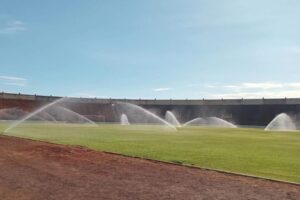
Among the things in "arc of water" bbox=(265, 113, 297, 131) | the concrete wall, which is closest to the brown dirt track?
"arc of water" bbox=(265, 113, 297, 131)

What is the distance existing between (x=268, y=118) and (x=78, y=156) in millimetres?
61607

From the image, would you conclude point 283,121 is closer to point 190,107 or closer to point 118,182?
point 190,107

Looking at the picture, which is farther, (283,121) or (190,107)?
(190,107)

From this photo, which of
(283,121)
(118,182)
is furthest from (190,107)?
(118,182)

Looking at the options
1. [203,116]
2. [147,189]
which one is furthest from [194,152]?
[203,116]

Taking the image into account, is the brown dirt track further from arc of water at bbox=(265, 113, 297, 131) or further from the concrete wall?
the concrete wall

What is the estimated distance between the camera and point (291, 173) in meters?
12.0

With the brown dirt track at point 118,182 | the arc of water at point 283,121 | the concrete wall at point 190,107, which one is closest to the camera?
the brown dirt track at point 118,182

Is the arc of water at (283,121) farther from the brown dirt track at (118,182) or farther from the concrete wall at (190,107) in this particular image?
the brown dirt track at (118,182)

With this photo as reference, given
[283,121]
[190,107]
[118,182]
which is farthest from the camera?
[190,107]

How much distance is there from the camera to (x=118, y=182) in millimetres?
10641

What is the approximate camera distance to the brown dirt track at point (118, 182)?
9281 millimetres

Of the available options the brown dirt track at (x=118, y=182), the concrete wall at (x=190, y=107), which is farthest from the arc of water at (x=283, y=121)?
the brown dirt track at (x=118, y=182)

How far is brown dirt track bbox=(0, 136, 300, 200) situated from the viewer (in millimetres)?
9281
